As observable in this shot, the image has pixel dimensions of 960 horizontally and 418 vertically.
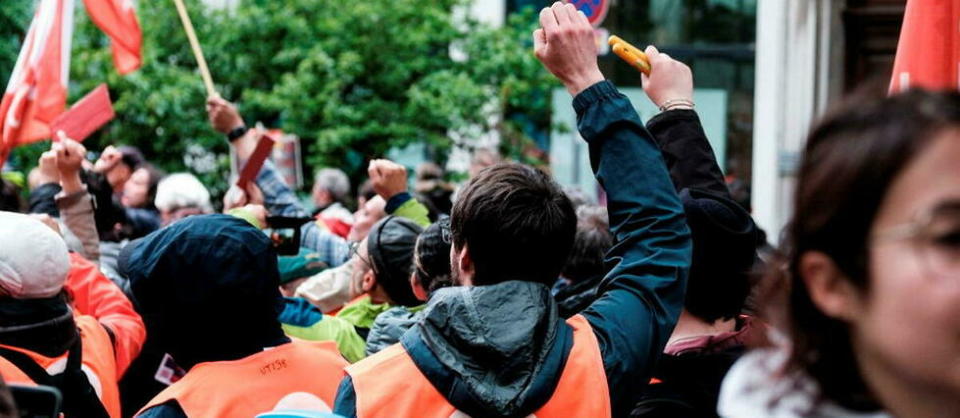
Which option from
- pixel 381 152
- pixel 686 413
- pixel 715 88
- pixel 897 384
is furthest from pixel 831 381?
pixel 715 88

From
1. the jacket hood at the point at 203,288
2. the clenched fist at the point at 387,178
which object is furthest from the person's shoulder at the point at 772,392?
the clenched fist at the point at 387,178

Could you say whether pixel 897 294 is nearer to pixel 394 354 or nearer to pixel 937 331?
pixel 937 331

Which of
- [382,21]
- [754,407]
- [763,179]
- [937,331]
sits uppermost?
[937,331]

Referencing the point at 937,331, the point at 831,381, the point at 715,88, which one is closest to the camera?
the point at 937,331

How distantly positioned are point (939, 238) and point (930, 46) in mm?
2198

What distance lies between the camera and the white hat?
3.29m

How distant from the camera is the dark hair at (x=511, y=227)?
264 cm

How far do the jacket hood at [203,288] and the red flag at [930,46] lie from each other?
1685 mm

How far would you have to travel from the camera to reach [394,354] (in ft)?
8.40

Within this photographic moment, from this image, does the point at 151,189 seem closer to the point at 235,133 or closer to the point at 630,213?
the point at 235,133

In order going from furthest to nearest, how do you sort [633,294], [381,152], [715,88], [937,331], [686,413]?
[715,88] < [381,152] < [686,413] < [633,294] < [937,331]

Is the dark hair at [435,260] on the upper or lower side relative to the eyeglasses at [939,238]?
lower

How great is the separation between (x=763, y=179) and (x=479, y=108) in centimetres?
279

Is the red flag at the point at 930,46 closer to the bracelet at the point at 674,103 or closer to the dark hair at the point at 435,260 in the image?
the bracelet at the point at 674,103
